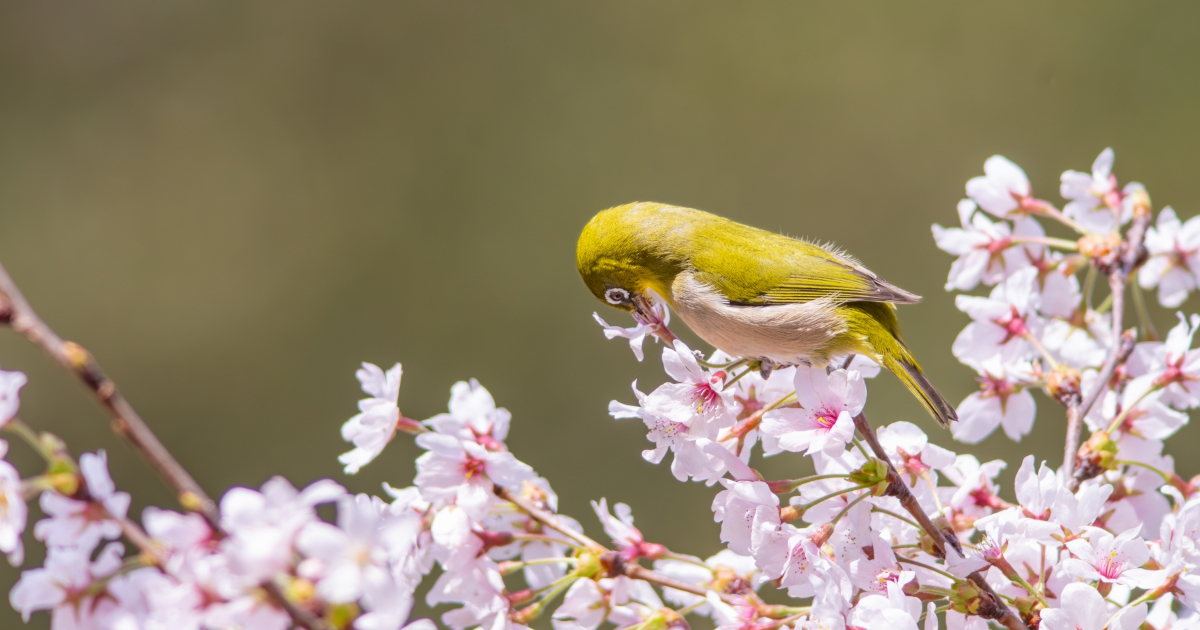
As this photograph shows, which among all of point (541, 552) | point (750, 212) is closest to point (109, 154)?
point (750, 212)

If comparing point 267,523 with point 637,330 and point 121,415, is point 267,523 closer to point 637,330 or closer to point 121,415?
point 121,415

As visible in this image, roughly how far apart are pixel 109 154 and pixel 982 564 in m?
4.83

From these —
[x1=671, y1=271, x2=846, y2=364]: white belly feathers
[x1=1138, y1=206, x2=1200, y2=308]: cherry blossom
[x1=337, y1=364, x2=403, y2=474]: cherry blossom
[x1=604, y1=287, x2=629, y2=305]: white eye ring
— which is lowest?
[x1=1138, y1=206, x2=1200, y2=308]: cherry blossom

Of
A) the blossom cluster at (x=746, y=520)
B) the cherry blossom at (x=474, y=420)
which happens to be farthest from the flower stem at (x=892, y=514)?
the cherry blossom at (x=474, y=420)

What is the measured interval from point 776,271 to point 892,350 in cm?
20

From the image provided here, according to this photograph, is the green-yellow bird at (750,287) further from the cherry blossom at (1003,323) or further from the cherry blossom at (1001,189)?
the cherry blossom at (1001,189)

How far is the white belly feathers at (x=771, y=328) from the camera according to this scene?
1.11 m

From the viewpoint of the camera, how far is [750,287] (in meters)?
1.22

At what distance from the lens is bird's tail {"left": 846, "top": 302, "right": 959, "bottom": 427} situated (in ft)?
3.30

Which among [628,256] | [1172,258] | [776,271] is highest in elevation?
[628,256]

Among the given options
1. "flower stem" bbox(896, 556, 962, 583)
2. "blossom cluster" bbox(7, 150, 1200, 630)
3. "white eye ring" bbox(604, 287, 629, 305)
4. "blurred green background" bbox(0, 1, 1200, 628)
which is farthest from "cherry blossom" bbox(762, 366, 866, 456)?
"blurred green background" bbox(0, 1, 1200, 628)

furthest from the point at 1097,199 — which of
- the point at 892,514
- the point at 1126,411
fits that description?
the point at 892,514

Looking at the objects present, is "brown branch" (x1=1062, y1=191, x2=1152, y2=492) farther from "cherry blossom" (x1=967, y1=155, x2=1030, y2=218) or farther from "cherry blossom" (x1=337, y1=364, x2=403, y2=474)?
"cherry blossom" (x1=337, y1=364, x2=403, y2=474)

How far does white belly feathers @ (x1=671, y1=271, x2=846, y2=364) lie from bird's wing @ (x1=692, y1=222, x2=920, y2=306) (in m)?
0.02
